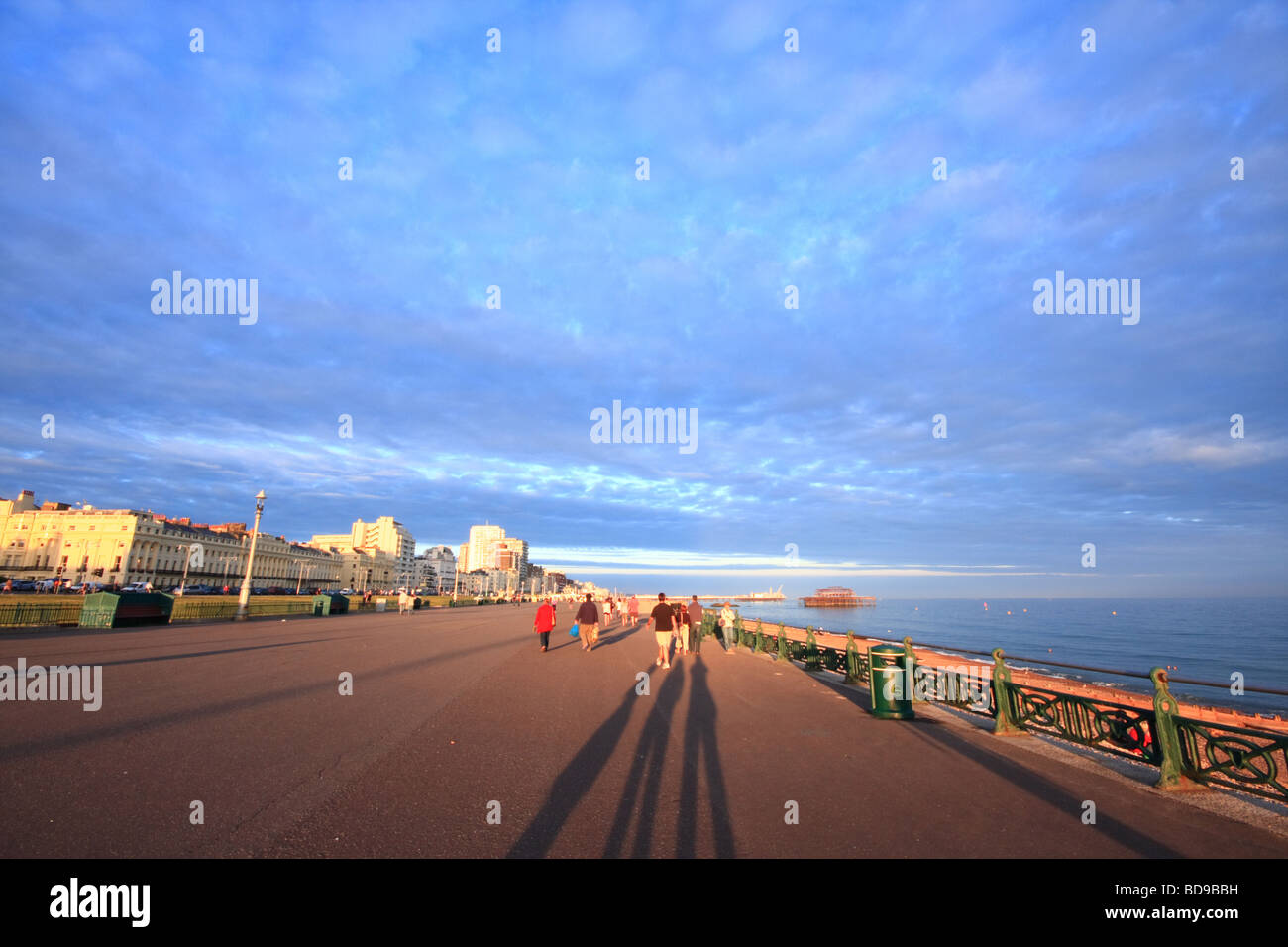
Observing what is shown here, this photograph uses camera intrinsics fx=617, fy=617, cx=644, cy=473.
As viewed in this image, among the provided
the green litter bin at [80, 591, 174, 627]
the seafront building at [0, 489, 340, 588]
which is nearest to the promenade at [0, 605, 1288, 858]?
the green litter bin at [80, 591, 174, 627]

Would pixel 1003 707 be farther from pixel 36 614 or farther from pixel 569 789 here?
pixel 36 614

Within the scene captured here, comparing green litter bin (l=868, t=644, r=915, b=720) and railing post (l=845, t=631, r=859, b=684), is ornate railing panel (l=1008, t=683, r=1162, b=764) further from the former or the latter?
railing post (l=845, t=631, r=859, b=684)

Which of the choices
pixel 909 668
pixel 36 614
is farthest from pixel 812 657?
pixel 36 614

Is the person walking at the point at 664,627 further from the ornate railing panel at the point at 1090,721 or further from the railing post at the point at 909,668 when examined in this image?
the ornate railing panel at the point at 1090,721

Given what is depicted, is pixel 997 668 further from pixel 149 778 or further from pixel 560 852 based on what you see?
pixel 149 778

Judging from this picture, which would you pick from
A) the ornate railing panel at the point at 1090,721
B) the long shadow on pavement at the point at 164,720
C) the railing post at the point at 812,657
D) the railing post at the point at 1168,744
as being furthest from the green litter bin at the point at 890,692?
the long shadow on pavement at the point at 164,720

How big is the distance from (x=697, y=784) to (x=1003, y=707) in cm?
563

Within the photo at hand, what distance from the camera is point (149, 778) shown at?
583 cm

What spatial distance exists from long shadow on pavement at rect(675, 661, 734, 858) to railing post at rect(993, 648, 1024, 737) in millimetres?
4216

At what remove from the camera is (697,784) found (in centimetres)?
622

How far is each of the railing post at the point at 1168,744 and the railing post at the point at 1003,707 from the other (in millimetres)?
2506

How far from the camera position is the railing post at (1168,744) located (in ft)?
20.7
